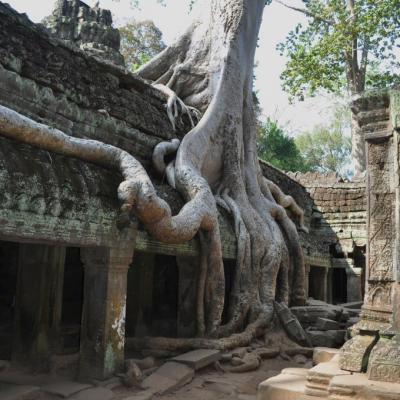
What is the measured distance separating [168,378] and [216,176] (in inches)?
146

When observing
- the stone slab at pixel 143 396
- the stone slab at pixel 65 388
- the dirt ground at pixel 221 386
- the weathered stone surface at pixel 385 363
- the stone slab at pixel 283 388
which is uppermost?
the weathered stone surface at pixel 385 363

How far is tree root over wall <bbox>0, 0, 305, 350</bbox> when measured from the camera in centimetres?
478

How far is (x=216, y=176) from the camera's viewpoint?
7.78m

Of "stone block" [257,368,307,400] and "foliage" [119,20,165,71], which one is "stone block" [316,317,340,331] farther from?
"foliage" [119,20,165,71]

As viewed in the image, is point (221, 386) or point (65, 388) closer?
point (65, 388)

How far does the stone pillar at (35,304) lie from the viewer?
5.16 m

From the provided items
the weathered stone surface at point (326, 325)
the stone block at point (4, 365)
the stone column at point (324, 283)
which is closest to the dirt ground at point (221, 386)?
the stone block at point (4, 365)

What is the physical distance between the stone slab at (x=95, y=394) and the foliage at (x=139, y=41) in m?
17.9

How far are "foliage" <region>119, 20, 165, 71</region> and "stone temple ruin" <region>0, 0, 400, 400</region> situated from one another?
14.3 meters

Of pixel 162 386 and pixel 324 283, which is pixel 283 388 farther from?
pixel 324 283

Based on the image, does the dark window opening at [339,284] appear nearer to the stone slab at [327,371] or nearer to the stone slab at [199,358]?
the stone slab at [199,358]

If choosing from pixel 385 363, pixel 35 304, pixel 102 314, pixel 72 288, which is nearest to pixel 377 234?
pixel 385 363

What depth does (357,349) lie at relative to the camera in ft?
12.2

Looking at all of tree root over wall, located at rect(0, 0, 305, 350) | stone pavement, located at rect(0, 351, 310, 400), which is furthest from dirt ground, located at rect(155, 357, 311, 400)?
tree root over wall, located at rect(0, 0, 305, 350)
